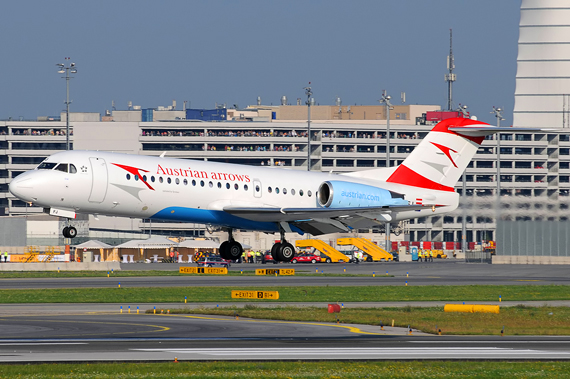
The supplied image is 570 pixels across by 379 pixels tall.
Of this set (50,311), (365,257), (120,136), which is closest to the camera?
(50,311)

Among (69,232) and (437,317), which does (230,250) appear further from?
(437,317)

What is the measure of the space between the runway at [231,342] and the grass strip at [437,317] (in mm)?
1828

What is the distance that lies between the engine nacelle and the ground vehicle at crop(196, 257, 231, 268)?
141 feet

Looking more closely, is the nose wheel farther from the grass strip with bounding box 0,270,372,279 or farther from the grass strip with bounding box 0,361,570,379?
the grass strip with bounding box 0,270,372,279

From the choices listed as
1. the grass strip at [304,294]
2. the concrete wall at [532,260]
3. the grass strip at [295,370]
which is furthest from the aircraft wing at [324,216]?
the concrete wall at [532,260]

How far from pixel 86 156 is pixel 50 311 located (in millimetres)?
10648

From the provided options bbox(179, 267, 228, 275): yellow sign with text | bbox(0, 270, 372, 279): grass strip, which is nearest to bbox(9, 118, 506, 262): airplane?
bbox(0, 270, 372, 279): grass strip

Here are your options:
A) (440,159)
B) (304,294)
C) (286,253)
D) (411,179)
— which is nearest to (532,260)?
(304,294)

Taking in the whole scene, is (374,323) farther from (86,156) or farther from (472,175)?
(472,175)

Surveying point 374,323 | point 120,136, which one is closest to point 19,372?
point 374,323

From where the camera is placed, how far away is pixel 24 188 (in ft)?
125

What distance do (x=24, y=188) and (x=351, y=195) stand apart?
52.5 ft

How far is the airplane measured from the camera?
39156 millimetres

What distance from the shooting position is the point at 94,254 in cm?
11194
